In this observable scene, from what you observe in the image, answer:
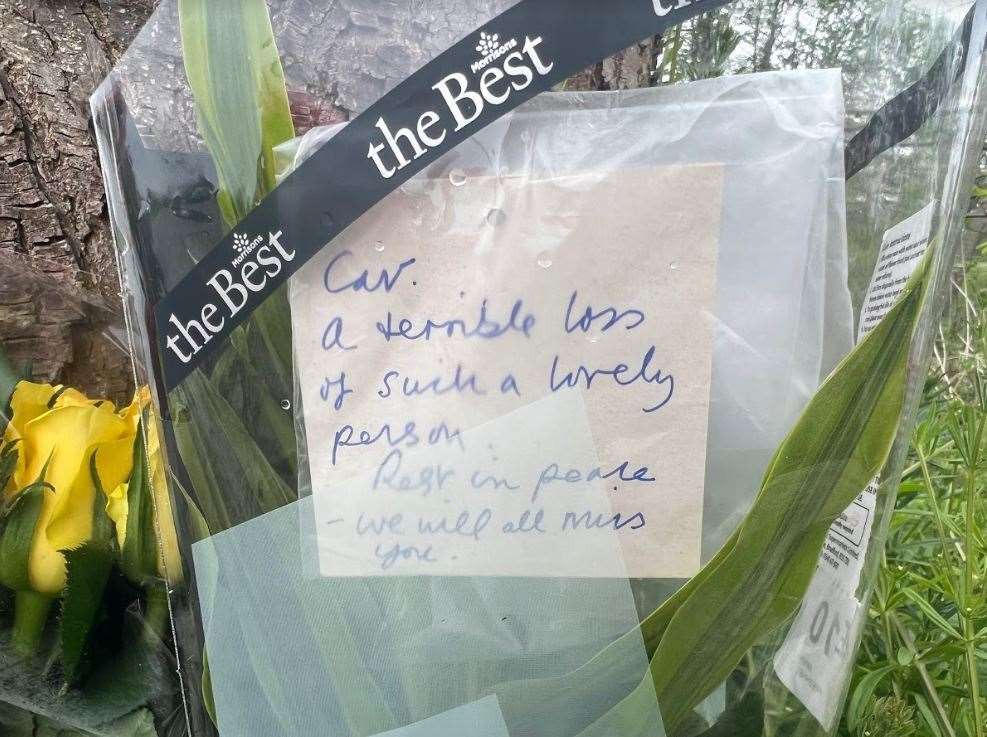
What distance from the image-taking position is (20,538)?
0.46m

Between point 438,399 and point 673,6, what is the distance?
0.21m

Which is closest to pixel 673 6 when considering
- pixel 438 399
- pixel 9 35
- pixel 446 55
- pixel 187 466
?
pixel 446 55

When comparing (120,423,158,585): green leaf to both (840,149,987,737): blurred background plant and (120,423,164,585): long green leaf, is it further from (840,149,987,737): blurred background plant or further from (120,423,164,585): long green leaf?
(840,149,987,737): blurred background plant

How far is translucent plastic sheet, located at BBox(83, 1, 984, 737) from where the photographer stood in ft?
1.23

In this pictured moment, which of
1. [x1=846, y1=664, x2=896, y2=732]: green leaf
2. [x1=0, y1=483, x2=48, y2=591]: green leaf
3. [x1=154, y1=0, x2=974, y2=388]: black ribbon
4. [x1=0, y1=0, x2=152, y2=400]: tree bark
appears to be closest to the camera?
[x1=154, y1=0, x2=974, y2=388]: black ribbon

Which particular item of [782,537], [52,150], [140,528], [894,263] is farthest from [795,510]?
[52,150]

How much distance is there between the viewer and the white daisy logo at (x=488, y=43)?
358 mm

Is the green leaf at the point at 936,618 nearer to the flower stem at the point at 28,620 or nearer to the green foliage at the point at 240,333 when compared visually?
the green foliage at the point at 240,333

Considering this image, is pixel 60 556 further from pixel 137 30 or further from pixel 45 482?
pixel 137 30

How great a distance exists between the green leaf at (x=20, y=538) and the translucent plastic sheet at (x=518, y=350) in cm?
9

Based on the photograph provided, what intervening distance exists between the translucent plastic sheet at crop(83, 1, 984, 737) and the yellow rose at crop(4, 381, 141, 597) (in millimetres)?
68

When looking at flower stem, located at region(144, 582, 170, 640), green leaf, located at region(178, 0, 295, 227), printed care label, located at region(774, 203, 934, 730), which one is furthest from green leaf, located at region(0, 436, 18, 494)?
printed care label, located at region(774, 203, 934, 730)

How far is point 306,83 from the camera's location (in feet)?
1.29

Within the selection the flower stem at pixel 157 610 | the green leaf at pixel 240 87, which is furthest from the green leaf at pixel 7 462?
the green leaf at pixel 240 87
